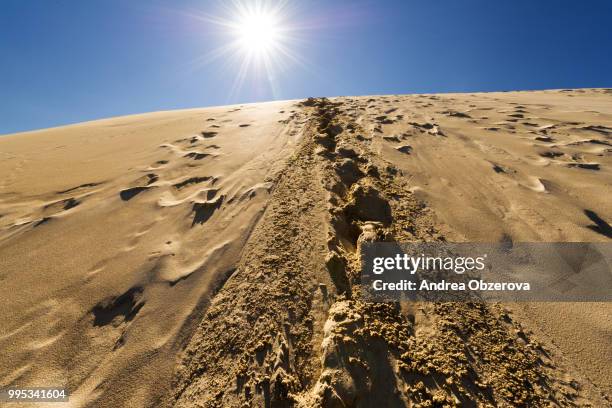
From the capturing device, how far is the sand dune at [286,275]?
1.59 meters

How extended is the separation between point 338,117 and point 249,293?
549 centimetres

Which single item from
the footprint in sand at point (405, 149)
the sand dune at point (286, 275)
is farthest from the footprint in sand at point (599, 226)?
the footprint in sand at point (405, 149)

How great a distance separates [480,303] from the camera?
79.1 inches

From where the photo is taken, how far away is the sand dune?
159 cm

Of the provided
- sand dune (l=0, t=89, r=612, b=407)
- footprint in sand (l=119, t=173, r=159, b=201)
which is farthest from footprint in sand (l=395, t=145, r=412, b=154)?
footprint in sand (l=119, t=173, r=159, b=201)

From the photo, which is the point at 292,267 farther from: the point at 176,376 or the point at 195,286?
the point at 176,376

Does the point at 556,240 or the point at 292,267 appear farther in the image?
the point at 556,240

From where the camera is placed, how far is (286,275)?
2.20m

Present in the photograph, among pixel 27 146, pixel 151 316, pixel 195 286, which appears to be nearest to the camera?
pixel 151 316

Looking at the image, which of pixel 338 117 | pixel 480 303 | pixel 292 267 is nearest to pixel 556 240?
pixel 480 303

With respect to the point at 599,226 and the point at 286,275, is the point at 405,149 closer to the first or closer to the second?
the point at 599,226

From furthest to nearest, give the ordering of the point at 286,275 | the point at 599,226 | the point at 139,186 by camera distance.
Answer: the point at 139,186 < the point at 599,226 < the point at 286,275

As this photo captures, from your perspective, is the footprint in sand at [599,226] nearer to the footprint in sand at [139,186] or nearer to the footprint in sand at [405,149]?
the footprint in sand at [405,149]

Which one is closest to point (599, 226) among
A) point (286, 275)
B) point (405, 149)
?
point (405, 149)
